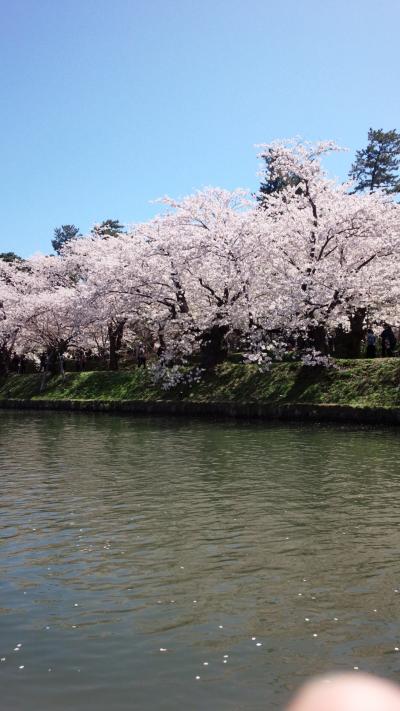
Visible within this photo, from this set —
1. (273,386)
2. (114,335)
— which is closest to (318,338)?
(273,386)

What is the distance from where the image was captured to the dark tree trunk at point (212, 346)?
1415 inches

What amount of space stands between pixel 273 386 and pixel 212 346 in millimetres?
5741

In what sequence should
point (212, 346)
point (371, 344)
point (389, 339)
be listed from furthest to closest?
point (212, 346), point (371, 344), point (389, 339)

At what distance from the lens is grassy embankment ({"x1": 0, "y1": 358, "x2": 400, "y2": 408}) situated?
2836cm

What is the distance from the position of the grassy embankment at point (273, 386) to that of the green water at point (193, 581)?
11572mm

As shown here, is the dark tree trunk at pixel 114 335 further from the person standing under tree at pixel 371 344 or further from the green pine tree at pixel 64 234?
the green pine tree at pixel 64 234

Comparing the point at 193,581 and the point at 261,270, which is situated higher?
the point at 261,270

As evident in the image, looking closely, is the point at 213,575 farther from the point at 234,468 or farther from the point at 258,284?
the point at 258,284

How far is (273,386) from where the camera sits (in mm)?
31906

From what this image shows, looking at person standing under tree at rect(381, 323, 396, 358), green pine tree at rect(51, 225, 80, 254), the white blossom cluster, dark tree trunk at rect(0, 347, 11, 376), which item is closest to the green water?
the white blossom cluster

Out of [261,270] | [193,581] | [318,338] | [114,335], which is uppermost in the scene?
[261,270]

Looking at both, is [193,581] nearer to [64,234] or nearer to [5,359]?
[5,359]

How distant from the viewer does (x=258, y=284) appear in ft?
113

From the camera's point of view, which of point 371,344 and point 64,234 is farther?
point 64,234
